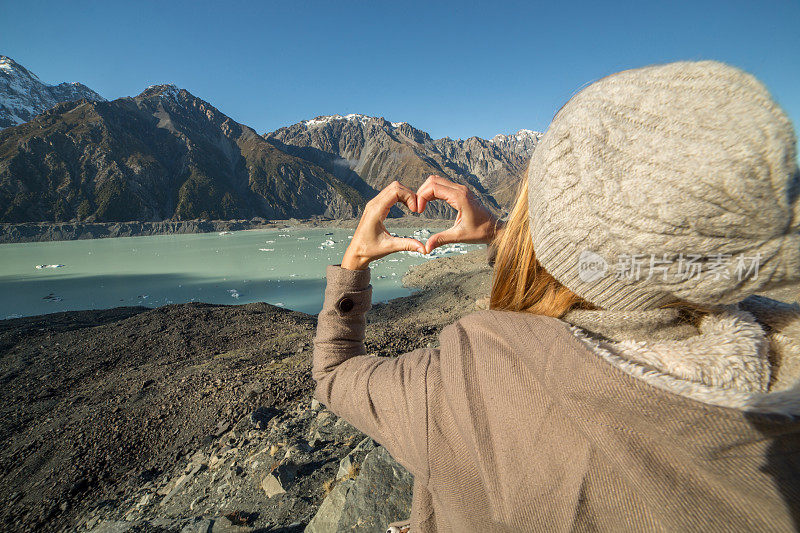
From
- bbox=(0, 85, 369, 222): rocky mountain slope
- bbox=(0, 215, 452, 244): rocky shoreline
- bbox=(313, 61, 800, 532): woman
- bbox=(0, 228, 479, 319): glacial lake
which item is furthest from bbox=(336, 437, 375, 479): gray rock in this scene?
bbox=(0, 85, 369, 222): rocky mountain slope

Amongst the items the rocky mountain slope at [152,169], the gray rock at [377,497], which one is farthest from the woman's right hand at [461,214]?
the rocky mountain slope at [152,169]

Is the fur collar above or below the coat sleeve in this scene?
above

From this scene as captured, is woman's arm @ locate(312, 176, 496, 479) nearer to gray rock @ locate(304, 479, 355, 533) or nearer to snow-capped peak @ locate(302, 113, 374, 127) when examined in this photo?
gray rock @ locate(304, 479, 355, 533)

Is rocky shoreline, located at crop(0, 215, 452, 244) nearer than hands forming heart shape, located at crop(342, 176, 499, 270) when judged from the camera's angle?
No

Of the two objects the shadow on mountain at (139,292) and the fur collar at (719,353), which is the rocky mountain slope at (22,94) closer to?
the shadow on mountain at (139,292)

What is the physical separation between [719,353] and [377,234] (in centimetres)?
76

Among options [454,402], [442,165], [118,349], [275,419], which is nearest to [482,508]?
[454,402]

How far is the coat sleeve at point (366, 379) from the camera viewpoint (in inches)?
28.7

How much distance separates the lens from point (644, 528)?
0.53m

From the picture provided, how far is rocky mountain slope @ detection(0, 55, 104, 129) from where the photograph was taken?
327ft

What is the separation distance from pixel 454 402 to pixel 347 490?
1852 mm

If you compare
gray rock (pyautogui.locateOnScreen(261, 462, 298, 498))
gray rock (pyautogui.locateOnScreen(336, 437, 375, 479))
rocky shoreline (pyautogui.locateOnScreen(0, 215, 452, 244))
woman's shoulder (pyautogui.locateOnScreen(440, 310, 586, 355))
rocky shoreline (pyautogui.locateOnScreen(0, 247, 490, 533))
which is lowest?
rocky shoreline (pyautogui.locateOnScreen(0, 215, 452, 244))

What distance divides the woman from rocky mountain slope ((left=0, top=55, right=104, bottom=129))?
144 metres

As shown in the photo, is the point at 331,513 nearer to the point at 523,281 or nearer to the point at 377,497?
the point at 377,497
